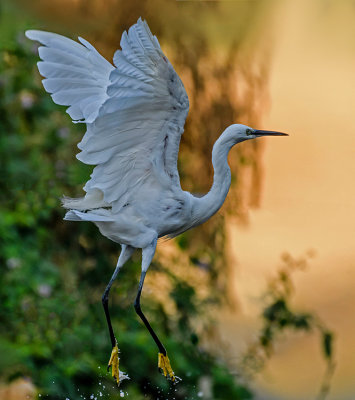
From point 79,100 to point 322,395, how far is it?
2333mm

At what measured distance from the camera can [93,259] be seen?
141 inches

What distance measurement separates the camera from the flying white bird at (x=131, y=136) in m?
1.84

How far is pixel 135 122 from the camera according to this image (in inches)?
77.5

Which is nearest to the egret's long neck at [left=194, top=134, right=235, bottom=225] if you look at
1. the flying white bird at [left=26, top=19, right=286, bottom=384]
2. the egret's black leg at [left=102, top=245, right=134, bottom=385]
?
the flying white bird at [left=26, top=19, right=286, bottom=384]

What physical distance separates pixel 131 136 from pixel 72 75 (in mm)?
236

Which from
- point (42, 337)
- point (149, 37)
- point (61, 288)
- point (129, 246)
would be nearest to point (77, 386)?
point (42, 337)

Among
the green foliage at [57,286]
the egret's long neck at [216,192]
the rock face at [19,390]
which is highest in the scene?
the egret's long neck at [216,192]

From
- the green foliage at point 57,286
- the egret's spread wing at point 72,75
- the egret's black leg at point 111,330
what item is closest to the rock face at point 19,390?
the green foliage at point 57,286

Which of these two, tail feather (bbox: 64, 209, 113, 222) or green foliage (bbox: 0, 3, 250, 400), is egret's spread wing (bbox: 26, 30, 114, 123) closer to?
tail feather (bbox: 64, 209, 113, 222)

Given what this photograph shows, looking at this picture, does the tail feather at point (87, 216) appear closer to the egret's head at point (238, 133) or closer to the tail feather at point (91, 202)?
the tail feather at point (91, 202)

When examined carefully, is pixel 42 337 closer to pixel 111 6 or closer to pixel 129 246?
pixel 129 246

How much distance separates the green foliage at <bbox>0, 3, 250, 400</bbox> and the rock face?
0.04 meters

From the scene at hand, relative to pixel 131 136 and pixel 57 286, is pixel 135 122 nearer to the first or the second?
pixel 131 136

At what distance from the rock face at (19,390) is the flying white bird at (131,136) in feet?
2.92
